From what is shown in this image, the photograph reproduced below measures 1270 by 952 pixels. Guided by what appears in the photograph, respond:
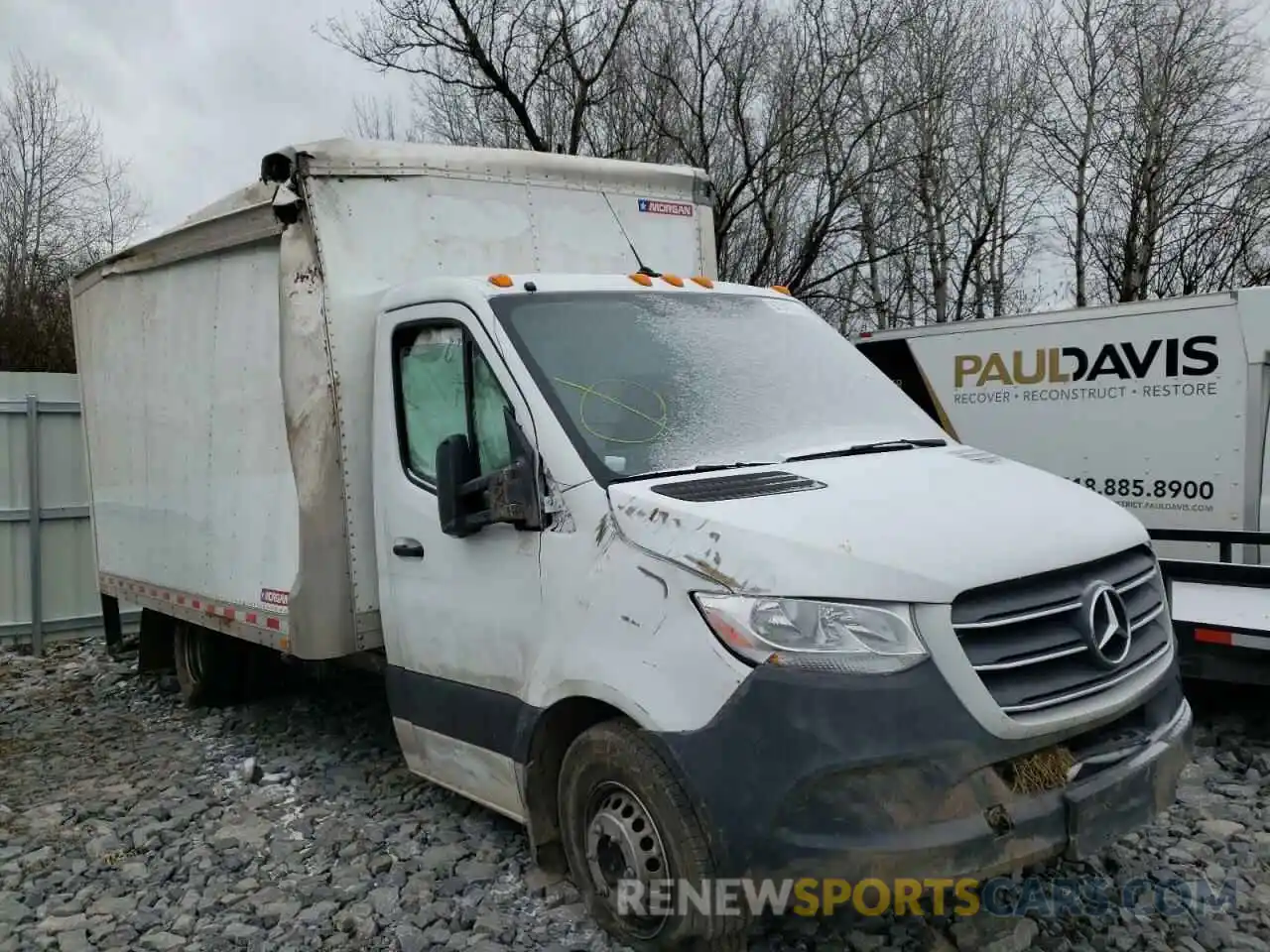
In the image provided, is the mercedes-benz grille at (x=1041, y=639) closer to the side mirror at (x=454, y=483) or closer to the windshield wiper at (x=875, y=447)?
the windshield wiper at (x=875, y=447)

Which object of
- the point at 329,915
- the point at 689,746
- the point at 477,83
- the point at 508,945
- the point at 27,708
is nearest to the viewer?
the point at 689,746

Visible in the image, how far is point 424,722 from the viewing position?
4730mm

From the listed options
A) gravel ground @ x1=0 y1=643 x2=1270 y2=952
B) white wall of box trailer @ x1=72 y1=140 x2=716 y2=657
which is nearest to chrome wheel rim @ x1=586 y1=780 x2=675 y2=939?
gravel ground @ x1=0 y1=643 x2=1270 y2=952

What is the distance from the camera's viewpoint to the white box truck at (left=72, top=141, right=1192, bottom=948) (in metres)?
3.14

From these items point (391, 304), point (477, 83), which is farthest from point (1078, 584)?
A: point (477, 83)

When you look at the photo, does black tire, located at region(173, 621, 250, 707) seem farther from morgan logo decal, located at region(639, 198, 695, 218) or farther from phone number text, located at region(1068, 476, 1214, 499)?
phone number text, located at region(1068, 476, 1214, 499)

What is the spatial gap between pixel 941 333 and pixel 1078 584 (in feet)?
21.3

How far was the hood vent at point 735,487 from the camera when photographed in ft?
11.6

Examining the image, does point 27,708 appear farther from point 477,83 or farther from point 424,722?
point 477,83

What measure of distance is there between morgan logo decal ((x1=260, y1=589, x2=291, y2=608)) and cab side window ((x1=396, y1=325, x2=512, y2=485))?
1.14 metres

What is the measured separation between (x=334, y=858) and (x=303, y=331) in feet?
7.70

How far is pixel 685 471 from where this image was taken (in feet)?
12.6

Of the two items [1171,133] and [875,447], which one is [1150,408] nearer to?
[875,447]

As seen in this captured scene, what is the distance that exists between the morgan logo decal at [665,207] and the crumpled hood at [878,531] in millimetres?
2631
